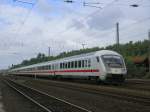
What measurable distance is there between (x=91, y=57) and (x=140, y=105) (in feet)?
59.3

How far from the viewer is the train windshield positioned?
103ft

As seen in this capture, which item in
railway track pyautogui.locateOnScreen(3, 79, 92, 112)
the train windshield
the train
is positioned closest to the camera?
railway track pyautogui.locateOnScreen(3, 79, 92, 112)

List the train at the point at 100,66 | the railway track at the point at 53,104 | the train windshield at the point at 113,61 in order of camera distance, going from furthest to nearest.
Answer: the train windshield at the point at 113,61
the train at the point at 100,66
the railway track at the point at 53,104

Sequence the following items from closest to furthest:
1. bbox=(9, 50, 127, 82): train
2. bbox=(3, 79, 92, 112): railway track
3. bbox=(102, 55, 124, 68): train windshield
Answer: bbox=(3, 79, 92, 112): railway track, bbox=(9, 50, 127, 82): train, bbox=(102, 55, 124, 68): train windshield

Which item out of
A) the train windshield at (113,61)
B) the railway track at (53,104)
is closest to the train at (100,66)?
the train windshield at (113,61)

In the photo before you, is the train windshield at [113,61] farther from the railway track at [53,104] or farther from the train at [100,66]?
the railway track at [53,104]

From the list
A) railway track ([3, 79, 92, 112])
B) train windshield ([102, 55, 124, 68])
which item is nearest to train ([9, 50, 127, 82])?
train windshield ([102, 55, 124, 68])

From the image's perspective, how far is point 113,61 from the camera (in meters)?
32.0

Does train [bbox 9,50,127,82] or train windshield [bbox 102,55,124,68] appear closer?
train [bbox 9,50,127,82]

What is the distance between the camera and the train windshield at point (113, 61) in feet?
103

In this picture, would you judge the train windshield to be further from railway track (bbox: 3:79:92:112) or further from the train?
railway track (bbox: 3:79:92:112)

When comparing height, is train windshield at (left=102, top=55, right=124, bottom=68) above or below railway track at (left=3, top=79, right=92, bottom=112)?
above

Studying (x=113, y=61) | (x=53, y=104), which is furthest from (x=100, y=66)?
(x=53, y=104)

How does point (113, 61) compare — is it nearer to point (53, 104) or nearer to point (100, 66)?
point (100, 66)
